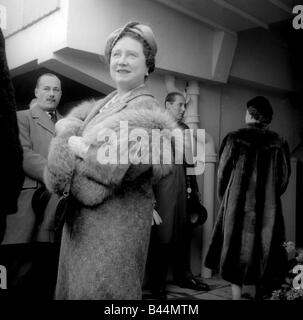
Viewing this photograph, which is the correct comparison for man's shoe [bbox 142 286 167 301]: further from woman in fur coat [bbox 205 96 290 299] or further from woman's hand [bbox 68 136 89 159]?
woman's hand [bbox 68 136 89 159]

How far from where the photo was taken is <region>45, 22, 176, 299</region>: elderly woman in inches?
42.1

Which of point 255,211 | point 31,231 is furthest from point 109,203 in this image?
point 255,211

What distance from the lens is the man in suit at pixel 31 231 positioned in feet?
5.63

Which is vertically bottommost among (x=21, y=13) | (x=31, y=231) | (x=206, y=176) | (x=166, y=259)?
(x=166, y=259)

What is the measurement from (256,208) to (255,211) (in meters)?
0.02

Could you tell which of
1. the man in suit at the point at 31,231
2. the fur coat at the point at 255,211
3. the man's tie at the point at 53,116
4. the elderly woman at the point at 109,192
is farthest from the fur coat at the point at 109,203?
the fur coat at the point at 255,211

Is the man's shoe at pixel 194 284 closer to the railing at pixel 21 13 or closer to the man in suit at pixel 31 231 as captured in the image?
the man in suit at pixel 31 231

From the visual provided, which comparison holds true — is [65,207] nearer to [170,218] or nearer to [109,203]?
[109,203]

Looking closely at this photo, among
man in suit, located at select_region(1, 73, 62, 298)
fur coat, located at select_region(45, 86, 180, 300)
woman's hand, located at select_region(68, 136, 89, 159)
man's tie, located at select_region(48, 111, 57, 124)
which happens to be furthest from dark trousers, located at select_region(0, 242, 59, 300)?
woman's hand, located at select_region(68, 136, 89, 159)

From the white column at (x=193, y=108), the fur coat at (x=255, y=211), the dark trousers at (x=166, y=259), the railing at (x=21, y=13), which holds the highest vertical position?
the railing at (x=21, y=13)

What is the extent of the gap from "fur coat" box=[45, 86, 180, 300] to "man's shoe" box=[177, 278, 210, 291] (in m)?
1.33

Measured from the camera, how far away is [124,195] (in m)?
1.10

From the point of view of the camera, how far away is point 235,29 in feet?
7.74

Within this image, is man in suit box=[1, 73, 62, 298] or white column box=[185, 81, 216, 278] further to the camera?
white column box=[185, 81, 216, 278]
